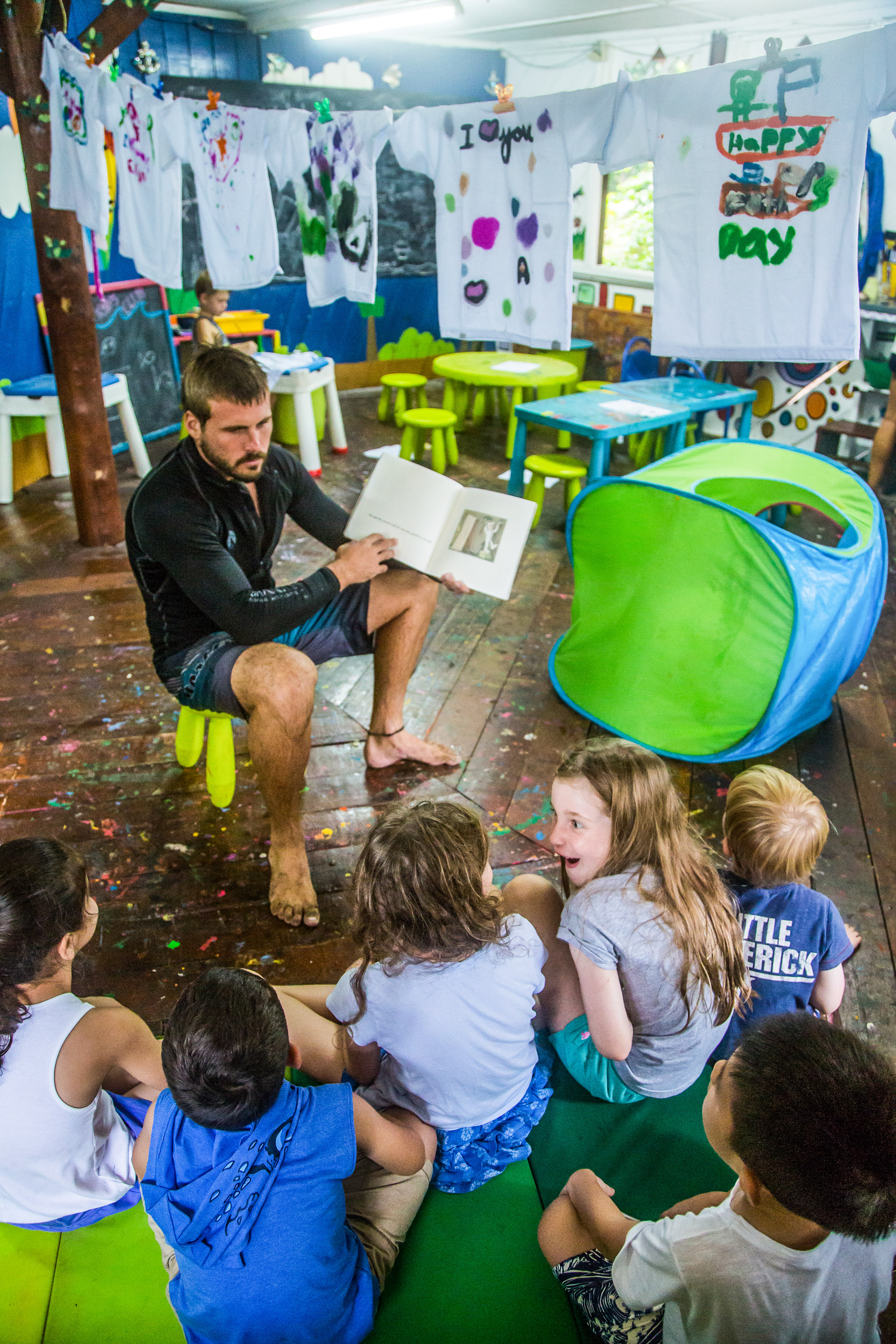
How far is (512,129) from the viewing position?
256 centimetres

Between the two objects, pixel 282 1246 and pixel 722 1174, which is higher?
pixel 282 1246

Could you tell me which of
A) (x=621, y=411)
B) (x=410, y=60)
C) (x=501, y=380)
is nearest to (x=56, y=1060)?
(x=621, y=411)

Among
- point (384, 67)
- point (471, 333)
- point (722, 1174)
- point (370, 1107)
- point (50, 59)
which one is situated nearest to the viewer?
point (370, 1107)

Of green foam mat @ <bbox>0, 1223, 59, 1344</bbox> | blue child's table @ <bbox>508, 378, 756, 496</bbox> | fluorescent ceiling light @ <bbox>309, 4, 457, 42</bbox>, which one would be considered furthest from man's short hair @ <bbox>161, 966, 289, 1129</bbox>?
fluorescent ceiling light @ <bbox>309, 4, 457, 42</bbox>

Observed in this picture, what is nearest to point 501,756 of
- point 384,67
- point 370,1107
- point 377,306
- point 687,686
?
Answer: point 687,686

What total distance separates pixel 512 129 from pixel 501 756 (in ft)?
5.83

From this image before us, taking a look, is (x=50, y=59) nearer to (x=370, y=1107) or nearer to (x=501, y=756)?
(x=501, y=756)

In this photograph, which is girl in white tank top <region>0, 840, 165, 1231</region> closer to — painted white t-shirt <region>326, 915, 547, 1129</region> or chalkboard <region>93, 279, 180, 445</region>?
painted white t-shirt <region>326, 915, 547, 1129</region>

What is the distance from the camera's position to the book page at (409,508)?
7.36ft

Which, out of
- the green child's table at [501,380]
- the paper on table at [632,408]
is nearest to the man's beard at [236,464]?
the green child's table at [501,380]

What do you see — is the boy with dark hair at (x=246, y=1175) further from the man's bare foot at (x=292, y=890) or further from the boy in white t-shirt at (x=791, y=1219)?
the man's bare foot at (x=292, y=890)

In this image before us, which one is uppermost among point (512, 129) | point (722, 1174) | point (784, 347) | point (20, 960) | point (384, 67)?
point (384, 67)

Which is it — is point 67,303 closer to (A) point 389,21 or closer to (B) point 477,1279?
(A) point 389,21

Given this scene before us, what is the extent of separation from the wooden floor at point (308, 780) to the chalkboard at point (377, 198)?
11.9 ft
